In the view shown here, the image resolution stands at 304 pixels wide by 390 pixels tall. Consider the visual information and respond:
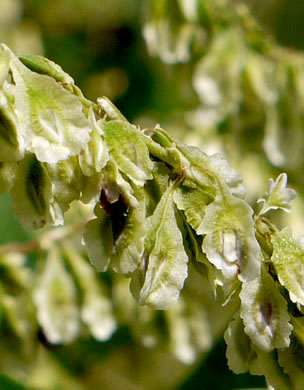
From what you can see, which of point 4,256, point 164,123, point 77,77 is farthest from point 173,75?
point 4,256

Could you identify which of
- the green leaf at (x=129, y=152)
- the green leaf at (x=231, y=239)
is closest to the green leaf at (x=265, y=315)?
the green leaf at (x=231, y=239)

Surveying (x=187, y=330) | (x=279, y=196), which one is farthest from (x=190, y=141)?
(x=279, y=196)

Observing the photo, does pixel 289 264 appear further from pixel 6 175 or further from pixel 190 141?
pixel 190 141

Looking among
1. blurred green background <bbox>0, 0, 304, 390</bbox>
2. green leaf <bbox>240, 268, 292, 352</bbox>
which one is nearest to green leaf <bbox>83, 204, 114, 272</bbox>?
green leaf <bbox>240, 268, 292, 352</bbox>

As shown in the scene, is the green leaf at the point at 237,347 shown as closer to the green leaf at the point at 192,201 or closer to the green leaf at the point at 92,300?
the green leaf at the point at 192,201

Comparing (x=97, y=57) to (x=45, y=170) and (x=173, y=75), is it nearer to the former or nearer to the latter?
(x=173, y=75)

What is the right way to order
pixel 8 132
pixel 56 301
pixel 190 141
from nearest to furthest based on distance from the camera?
1. pixel 8 132
2. pixel 56 301
3. pixel 190 141
